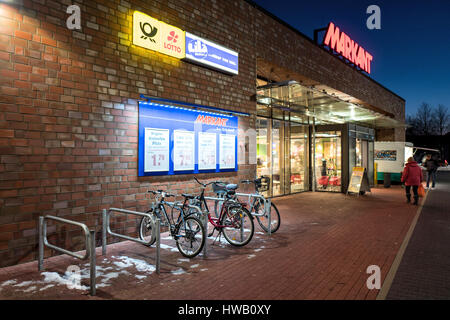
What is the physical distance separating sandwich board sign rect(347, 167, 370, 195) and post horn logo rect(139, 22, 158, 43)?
10.4m

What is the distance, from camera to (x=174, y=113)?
7551mm

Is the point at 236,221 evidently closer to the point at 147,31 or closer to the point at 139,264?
the point at 139,264

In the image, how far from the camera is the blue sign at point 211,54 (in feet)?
26.0

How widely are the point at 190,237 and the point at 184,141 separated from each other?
2.94 m

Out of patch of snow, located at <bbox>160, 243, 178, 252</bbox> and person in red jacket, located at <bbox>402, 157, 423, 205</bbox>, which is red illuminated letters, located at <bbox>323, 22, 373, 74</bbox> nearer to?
person in red jacket, located at <bbox>402, 157, 423, 205</bbox>

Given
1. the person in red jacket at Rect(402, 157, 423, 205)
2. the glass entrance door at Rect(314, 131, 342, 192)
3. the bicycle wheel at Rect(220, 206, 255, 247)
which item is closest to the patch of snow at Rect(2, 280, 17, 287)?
the bicycle wheel at Rect(220, 206, 255, 247)

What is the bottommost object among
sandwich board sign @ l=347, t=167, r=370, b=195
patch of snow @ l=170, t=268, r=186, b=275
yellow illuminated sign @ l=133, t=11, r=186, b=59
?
patch of snow @ l=170, t=268, r=186, b=275

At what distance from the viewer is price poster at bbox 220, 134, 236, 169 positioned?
8930 mm

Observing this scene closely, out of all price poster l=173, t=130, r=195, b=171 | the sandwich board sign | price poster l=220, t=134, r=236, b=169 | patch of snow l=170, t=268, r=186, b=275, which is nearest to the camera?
patch of snow l=170, t=268, r=186, b=275

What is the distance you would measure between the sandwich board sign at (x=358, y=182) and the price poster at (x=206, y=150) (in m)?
7.73

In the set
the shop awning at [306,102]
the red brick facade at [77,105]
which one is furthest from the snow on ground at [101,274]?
the shop awning at [306,102]

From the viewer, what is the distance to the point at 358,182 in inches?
537

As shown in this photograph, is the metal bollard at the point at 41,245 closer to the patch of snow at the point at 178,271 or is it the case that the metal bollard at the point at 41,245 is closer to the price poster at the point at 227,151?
the patch of snow at the point at 178,271
